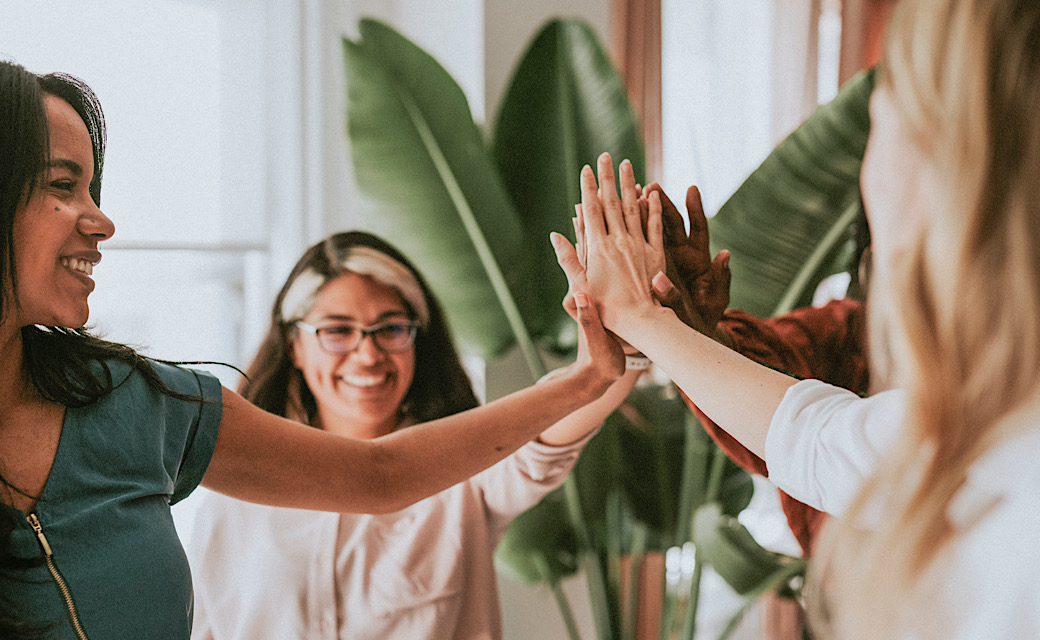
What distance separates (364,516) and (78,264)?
0.64 meters

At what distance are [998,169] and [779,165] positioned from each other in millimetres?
942

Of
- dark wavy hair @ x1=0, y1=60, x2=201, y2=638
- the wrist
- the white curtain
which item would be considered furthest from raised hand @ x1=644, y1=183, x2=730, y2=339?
the white curtain

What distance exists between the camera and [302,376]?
132 cm

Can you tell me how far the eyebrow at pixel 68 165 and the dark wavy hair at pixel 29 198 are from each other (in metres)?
0.01

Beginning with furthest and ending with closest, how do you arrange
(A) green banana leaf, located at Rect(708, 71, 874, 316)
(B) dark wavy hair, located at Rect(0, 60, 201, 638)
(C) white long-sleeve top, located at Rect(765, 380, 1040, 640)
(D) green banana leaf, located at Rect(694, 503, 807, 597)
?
(D) green banana leaf, located at Rect(694, 503, 807, 597), (A) green banana leaf, located at Rect(708, 71, 874, 316), (B) dark wavy hair, located at Rect(0, 60, 201, 638), (C) white long-sleeve top, located at Rect(765, 380, 1040, 640)

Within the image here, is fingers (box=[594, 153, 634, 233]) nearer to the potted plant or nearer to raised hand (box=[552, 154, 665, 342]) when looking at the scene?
raised hand (box=[552, 154, 665, 342])

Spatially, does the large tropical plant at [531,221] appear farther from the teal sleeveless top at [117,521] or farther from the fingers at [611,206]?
the teal sleeveless top at [117,521]

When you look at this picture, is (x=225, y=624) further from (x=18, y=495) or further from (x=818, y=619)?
(x=818, y=619)

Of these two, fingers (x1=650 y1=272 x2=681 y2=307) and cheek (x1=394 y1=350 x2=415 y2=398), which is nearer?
fingers (x1=650 y1=272 x2=681 y2=307)

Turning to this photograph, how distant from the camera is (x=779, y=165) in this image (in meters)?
1.47

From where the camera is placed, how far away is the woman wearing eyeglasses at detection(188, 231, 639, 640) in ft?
3.87

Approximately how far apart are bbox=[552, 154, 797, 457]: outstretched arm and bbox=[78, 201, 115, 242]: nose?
0.53 meters

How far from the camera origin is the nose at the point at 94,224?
2.46 feet

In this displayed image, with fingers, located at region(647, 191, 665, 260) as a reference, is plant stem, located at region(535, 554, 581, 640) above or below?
below
